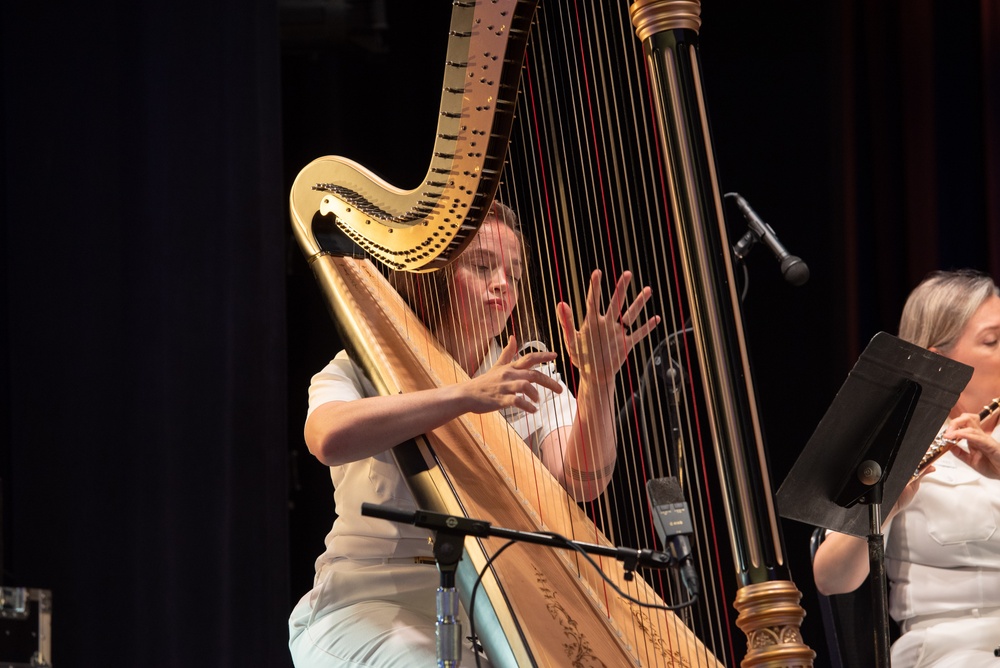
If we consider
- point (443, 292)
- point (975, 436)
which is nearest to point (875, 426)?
point (975, 436)

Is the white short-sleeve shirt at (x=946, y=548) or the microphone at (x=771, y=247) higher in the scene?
the microphone at (x=771, y=247)

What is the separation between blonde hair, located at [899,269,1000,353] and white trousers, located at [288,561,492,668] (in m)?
1.29

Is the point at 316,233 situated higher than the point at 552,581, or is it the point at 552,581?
the point at 316,233

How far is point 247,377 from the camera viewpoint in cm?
302

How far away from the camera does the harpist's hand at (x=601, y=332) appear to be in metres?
1.67

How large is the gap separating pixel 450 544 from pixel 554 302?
579 millimetres

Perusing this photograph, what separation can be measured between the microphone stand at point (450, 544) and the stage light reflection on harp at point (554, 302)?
120 millimetres

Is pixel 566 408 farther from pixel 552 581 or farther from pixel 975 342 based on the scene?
pixel 975 342

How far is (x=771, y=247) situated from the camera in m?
2.33

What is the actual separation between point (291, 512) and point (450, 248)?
78.2 inches

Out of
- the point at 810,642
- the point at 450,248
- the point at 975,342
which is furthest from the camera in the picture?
the point at 810,642

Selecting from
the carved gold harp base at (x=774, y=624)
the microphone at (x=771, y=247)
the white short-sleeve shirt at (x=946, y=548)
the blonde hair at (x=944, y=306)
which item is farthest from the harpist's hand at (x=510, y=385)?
the blonde hair at (x=944, y=306)

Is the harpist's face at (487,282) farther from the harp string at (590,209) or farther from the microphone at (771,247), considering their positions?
the microphone at (771,247)

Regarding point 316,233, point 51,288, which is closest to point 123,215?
point 51,288
